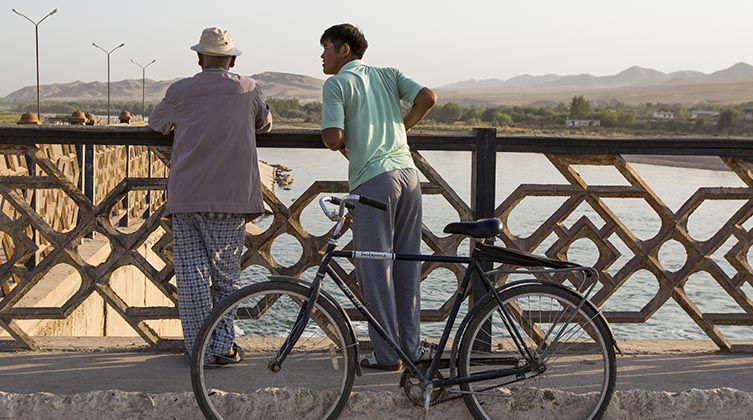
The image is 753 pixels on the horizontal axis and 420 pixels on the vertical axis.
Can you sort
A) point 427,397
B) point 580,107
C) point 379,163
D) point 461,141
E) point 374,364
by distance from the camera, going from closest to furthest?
point 427,397
point 379,163
point 374,364
point 461,141
point 580,107

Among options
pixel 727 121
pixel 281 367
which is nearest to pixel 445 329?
pixel 281 367

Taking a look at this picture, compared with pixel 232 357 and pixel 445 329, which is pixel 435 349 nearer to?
pixel 445 329

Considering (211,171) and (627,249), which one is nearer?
(211,171)

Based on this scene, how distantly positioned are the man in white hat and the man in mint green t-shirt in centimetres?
44

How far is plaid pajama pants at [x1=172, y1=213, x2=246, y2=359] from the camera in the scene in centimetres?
461

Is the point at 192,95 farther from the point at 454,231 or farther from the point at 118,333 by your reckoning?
the point at 118,333

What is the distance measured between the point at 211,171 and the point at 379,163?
0.78m

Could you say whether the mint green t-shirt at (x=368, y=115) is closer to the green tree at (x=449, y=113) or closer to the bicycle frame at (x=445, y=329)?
the bicycle frame at (x=445, y=329)

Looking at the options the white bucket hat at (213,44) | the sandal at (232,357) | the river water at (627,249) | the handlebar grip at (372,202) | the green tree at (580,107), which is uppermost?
the green tree at (580,107)

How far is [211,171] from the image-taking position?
448 cm

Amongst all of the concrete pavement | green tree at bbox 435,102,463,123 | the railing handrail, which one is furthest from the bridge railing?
green tree at bbox 435,102,463,123

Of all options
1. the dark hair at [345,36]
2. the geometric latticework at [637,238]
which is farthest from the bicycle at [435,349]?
the geometric latticework at [637,238]

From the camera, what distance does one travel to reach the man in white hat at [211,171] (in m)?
4.48

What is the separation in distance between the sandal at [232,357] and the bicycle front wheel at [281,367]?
7cm
